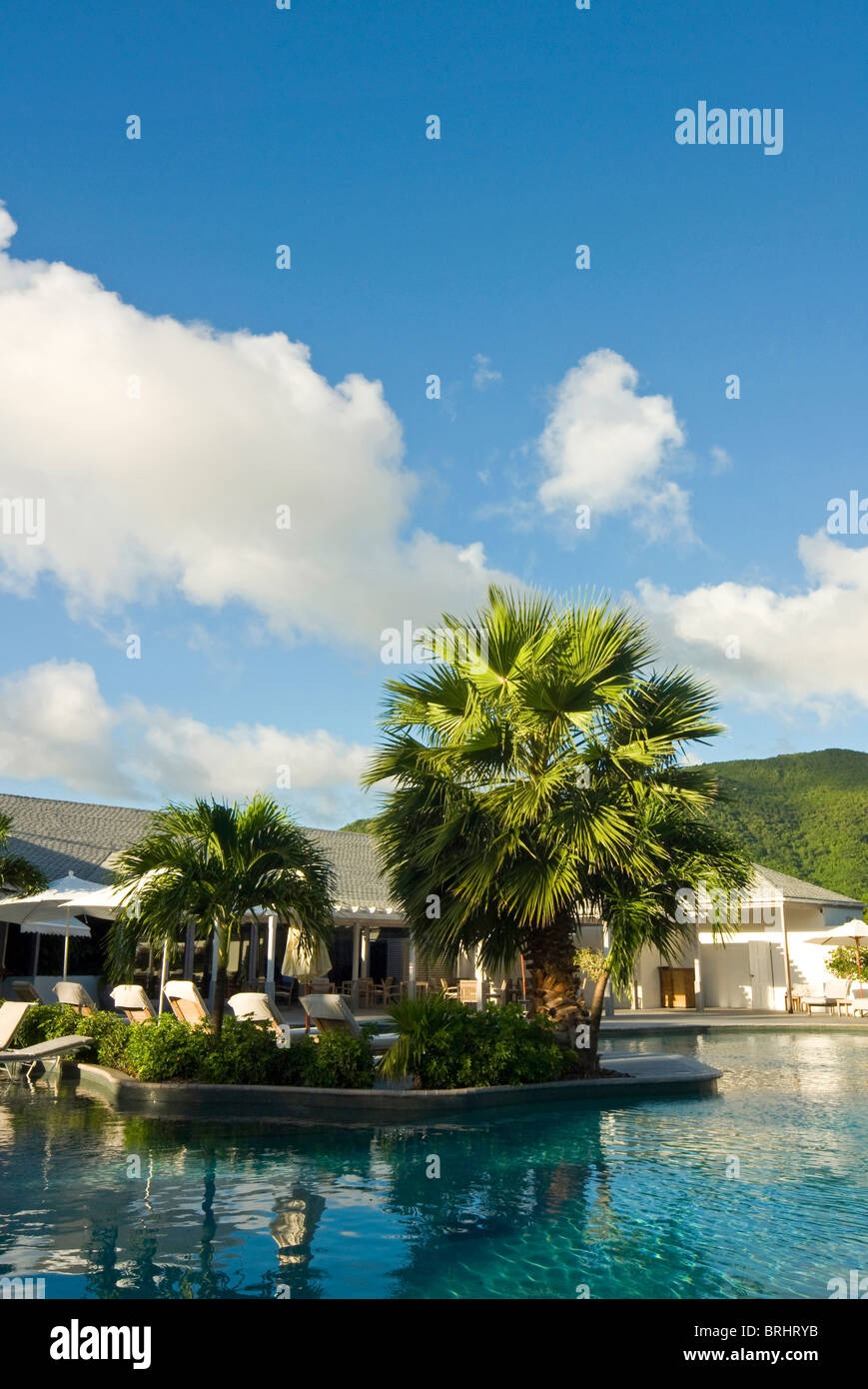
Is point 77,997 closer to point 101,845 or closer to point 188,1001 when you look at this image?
point 188,1001

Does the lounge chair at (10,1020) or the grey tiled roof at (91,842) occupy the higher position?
the grey tiled roof at (91,842)

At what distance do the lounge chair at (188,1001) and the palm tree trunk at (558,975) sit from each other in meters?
4.58

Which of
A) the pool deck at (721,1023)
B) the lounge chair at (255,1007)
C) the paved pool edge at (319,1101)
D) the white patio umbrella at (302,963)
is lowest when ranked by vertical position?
the pool deck at (721,1023)

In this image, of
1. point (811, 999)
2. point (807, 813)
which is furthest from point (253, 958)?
point (807, 813)

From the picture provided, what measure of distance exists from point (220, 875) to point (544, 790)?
4261 millimetres

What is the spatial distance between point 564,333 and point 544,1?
17.0 ft

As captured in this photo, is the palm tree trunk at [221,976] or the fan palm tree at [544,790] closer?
the palm tree trunk at [221,976]

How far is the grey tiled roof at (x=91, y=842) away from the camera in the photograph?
23781 millimetres

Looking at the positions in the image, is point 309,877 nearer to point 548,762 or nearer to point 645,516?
point 548,762

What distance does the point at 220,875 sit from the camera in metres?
12.3

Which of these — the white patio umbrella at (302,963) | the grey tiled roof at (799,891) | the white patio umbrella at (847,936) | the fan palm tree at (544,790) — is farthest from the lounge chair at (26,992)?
the grey tiled roof at (799,891)

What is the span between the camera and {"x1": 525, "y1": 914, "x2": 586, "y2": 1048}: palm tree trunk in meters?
13.1

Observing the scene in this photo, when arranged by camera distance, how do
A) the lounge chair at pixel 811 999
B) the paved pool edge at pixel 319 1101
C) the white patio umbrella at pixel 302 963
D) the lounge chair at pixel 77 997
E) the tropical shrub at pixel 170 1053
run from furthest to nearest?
the lounge chair at pixel 811 999
the lounge chair at pixel 77 997
the white patio umbrella at pixel 302 963
the tropical shrub at pixel 170 1053
the paved pool edge at pixel 319 1101

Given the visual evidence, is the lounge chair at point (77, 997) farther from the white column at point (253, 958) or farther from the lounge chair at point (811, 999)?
the lounge chair at point (811, 999)
